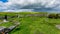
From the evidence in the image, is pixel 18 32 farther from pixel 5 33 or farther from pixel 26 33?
pixel 5 33

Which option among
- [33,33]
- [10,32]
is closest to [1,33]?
[10,32]

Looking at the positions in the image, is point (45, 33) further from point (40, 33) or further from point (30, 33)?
point (30, 33)

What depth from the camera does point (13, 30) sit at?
34.2 m

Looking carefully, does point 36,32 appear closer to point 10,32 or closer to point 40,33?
point 40,33

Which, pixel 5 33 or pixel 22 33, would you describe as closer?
pixel 5 33

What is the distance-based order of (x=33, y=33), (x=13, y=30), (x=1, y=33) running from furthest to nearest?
1. (x=13, y=30)
2. (x=33, y=33)
3. (x=1, y=33)

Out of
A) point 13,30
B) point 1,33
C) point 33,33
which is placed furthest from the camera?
point 13,30

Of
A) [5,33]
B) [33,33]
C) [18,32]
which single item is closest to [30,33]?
[33,33]

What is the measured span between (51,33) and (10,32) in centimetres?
839

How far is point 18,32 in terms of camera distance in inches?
1314

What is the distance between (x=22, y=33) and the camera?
3209 cm

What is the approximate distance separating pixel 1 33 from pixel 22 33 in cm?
521

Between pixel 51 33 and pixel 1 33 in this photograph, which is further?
pixel 51 33

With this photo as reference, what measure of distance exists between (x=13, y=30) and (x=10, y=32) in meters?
1.74
